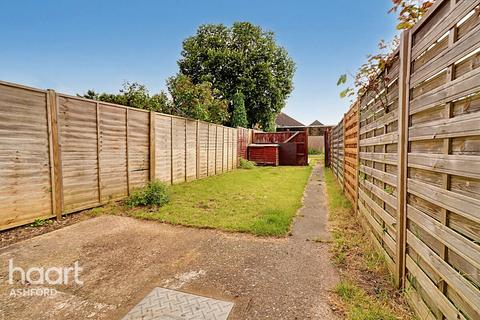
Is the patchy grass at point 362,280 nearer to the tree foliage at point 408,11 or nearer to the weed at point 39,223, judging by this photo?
the tree foliage at point 408,11

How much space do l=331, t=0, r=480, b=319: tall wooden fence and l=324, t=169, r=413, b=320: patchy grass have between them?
13 centimetres

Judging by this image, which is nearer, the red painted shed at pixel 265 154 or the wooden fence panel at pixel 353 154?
the wooden fence panel at pixel 353 154

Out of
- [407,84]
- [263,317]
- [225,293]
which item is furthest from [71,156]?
[407,84]

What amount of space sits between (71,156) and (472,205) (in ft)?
16.5

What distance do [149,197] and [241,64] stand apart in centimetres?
1698

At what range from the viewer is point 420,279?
159 cm

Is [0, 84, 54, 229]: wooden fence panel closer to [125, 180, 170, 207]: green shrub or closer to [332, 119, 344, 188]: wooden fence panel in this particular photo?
[125, 180, 170, 207]: green shrub

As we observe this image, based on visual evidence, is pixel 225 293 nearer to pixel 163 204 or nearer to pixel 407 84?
pixel 407 84

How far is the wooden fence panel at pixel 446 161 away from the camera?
3.56 feet

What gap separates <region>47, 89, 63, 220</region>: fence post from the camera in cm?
369

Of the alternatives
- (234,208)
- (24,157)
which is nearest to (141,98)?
(24,157)

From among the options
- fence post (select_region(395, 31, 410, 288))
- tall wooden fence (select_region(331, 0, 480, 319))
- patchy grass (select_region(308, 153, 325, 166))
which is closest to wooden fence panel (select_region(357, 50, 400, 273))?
tall wooden fence (select_region(331, 0, 480, 319))

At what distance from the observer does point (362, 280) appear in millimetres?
2164

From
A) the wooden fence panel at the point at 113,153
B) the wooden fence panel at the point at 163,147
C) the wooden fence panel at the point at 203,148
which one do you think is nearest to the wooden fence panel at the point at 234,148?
the wooden fence panel at the point at 203,148
